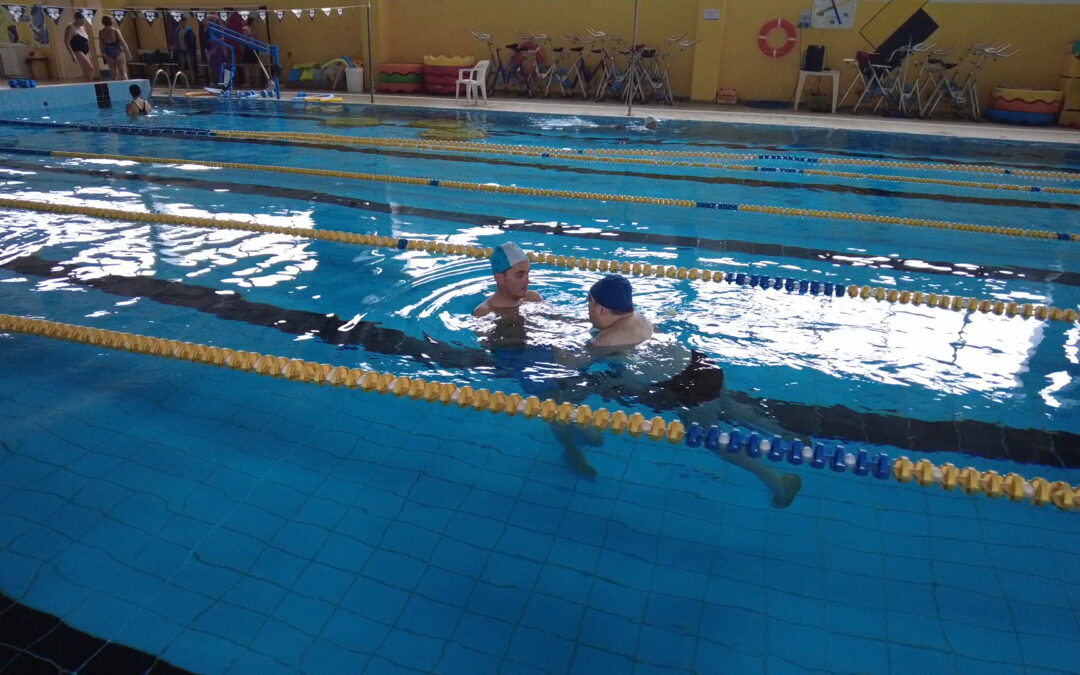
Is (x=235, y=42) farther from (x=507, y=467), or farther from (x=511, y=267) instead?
(x=507, y=467)

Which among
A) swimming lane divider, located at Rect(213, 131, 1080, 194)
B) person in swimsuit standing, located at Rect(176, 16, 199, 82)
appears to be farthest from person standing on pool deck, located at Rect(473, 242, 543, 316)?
person in swimsuit standing, located at Rect(176, 16, 199, 82)

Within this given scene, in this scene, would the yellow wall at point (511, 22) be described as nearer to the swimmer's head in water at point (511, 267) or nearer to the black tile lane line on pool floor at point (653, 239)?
the black tile lane line on pool floor at point (653, 239)

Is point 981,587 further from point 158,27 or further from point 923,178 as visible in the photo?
point 158,27

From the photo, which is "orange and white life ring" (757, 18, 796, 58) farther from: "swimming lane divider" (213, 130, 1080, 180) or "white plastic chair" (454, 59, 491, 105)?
"swimming lane divider" (213, 130, 1080, 180)

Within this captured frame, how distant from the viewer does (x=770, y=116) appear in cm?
1177

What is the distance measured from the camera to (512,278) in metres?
3.30

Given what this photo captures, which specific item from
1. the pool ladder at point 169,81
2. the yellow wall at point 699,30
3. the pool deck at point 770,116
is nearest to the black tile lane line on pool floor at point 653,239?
the pool deck at point 770,116

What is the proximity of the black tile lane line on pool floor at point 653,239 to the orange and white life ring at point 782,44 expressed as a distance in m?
9.42

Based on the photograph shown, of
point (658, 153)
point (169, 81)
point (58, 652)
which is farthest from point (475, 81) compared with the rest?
point (58, 652)

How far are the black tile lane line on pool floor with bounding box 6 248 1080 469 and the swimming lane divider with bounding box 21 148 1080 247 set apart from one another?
324 cm

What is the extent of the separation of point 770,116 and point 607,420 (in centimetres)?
1045

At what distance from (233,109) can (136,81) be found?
2.59 meters

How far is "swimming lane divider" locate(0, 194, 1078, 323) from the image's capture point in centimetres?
416

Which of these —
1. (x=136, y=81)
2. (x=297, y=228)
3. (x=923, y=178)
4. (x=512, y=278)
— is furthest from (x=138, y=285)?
(x=136, y=81)
